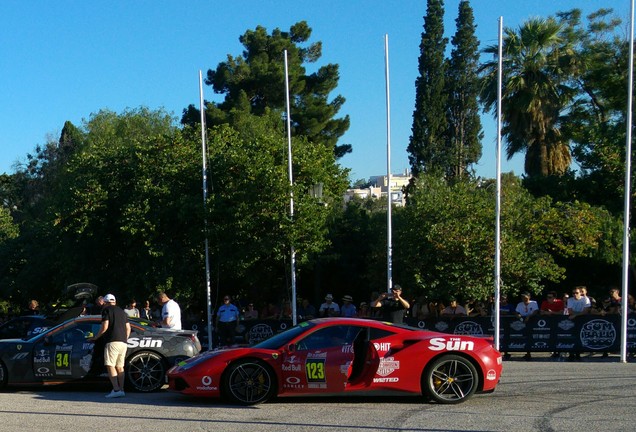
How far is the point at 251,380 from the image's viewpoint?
1138 centimetres

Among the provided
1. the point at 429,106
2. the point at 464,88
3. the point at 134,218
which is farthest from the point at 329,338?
the point at 464,88

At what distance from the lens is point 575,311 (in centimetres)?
1981

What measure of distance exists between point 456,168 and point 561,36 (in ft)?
56.5

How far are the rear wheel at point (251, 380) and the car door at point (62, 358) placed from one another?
343 centimetres

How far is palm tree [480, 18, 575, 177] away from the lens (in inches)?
1252

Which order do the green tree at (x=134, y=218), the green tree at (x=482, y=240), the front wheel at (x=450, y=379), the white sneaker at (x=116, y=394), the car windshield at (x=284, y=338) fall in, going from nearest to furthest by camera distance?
the front wheel at (x=450, y=379) < the car windshield at (x=284, y=338) < the white sneaker at (x=116, y=394) < the green tree at (x=482, y=240) < the green tree at (x=134, y=218)

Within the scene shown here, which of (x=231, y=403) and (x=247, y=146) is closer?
(x=231, y=403)

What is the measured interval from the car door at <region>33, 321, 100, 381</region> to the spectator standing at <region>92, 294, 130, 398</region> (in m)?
1.01

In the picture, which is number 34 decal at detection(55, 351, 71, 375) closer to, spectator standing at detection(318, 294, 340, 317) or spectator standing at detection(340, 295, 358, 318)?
spectator standing at detection(318, 294, 340, 317)

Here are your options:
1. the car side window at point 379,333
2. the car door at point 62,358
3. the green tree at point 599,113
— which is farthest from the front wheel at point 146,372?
the green tree at point 599,113

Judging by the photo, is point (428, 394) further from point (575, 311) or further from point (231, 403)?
point (575, 311)

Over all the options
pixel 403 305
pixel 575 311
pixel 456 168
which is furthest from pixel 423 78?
pixel 403 305

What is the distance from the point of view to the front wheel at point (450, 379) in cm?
1113

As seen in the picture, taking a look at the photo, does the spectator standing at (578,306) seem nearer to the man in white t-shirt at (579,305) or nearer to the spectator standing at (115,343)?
the man in white t-shirt at (579,305)
